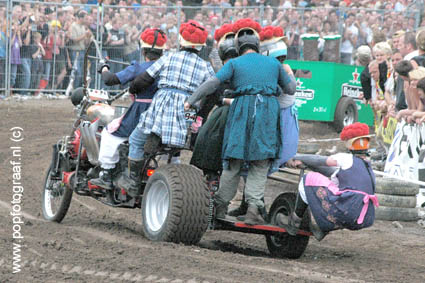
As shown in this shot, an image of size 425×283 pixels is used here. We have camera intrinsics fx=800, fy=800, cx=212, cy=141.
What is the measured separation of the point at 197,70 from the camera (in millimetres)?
7492

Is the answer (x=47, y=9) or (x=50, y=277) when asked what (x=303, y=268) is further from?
(x=47, y=9)

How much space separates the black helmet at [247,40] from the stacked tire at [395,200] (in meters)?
2.99

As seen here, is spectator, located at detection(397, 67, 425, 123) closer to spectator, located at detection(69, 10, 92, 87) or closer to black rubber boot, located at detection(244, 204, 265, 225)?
black rubber boot, located at detection(244, 204, 265, 225)

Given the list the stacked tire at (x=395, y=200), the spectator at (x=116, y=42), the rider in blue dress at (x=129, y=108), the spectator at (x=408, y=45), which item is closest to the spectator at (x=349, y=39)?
the spectator at (x=116, y=42)

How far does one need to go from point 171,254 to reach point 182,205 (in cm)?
59

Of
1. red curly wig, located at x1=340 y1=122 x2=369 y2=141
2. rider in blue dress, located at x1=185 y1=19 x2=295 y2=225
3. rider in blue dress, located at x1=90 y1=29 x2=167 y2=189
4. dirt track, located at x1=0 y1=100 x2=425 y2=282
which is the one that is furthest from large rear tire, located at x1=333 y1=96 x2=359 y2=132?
red curly wig, located at x1=340 y1=122 x2=369 y2=141

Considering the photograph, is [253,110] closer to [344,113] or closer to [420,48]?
[420,48]

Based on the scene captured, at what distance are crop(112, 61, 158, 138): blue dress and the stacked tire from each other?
3126 millimetres

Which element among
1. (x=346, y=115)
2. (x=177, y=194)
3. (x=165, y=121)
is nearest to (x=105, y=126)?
(x=165, y=121)

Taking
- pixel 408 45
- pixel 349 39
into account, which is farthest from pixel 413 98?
pixel 349 39

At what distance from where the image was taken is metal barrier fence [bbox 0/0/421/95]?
19.0 m

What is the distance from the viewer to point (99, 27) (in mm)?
20281

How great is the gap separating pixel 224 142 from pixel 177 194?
0.67m

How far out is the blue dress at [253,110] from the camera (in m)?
6.92
